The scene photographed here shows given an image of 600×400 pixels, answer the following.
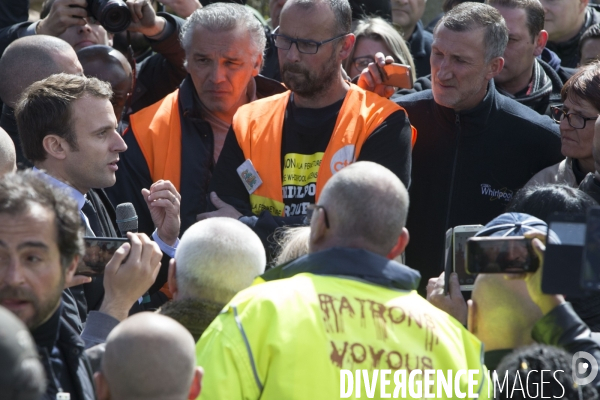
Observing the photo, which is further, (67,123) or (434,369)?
(67,123)

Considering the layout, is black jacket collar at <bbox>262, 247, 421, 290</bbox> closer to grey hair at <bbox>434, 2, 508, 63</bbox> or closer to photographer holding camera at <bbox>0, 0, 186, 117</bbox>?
grey hair at <bbox>434, 2, 508, 63</bbox>

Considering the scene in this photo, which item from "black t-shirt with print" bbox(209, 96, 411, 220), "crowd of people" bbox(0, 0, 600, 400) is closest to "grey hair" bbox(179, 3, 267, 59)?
"crowd of people" bbox(0, 0, 600, 400)

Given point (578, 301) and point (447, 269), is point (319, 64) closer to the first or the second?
point (447, 269)

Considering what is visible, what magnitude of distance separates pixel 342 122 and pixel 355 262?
196 cm

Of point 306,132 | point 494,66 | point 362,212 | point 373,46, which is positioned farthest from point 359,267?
point 373,46

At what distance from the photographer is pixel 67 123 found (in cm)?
416

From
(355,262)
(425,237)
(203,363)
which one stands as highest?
(355,262)

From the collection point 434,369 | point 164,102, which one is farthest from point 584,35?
point 434,369

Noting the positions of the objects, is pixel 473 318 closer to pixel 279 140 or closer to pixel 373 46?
pixel 279 140

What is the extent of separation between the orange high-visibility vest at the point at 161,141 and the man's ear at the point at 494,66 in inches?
67.2

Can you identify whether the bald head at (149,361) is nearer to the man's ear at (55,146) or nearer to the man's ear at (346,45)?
the man's ear at (55,146)

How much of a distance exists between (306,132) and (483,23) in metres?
1.12

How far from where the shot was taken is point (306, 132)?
15.7 ft

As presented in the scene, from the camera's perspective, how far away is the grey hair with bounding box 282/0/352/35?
4.88 metres
